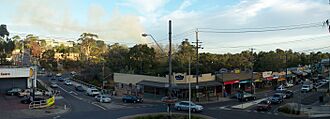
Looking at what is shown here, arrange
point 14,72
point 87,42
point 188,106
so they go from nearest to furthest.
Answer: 1. point 188,106
2. point 14,72
3. point 87,42

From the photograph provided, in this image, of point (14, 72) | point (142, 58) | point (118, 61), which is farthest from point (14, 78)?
point (118, 61)

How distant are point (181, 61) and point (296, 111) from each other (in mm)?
47603

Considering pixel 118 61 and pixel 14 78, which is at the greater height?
pixel 118 61

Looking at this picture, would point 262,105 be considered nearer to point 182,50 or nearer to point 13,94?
point 13,94

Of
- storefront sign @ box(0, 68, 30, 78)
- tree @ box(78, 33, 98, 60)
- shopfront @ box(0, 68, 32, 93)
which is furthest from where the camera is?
tree @ box(78, 33, 98, 60)

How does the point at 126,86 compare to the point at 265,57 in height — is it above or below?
below

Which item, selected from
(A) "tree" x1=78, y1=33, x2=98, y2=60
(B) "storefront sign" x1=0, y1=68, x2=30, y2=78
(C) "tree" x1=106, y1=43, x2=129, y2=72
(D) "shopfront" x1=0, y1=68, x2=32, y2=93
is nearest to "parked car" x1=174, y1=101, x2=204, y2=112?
(B) "storefront sign" x1=0, y1=68, x2=30, y2=78

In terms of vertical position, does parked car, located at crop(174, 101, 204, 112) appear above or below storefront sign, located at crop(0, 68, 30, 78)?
below

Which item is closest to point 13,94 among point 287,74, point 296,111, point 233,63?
point 296,111

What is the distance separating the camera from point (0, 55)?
264ft

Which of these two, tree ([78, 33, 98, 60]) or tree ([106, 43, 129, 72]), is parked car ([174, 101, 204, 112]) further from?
tree ([78, 33, 98, 60])

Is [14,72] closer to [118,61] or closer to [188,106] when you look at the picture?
[118,61]

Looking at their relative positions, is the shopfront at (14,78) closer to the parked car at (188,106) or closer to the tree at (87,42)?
the parked car at (188,106)

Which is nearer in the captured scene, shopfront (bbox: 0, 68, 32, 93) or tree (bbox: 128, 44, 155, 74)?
shopfront (bbox: 0, 68, 32, 93)
